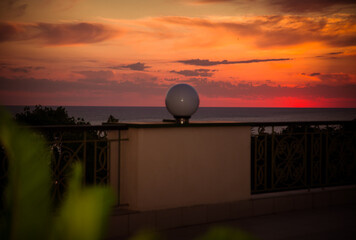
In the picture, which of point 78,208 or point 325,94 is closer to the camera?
point 78,208

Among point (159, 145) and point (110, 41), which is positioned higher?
point (110, 41)

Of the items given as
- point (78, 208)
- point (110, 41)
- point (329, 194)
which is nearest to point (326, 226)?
point (329, 194)

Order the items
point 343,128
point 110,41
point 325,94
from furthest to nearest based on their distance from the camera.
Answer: point 325,94 < point 110,41 < point 343,128

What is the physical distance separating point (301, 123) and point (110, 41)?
1971 centimetres

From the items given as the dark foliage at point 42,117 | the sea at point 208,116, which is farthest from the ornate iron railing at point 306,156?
the sea at point 208,116

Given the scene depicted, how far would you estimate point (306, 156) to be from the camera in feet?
17.9

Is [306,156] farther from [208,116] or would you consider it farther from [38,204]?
[208,116]

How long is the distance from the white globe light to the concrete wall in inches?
9.8

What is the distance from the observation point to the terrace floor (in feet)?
13.4

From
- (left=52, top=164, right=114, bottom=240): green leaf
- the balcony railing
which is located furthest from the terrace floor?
(left=52, top=164, right=114, bottom=240): green leaf

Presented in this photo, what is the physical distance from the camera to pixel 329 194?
542 centimetres

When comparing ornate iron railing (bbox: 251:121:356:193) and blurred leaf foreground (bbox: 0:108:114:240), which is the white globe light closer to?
ornate iron railing (bbox: 251:121:356:193)

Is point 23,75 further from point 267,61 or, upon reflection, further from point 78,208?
point 78,208

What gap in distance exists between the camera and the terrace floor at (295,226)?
4.09 meters
